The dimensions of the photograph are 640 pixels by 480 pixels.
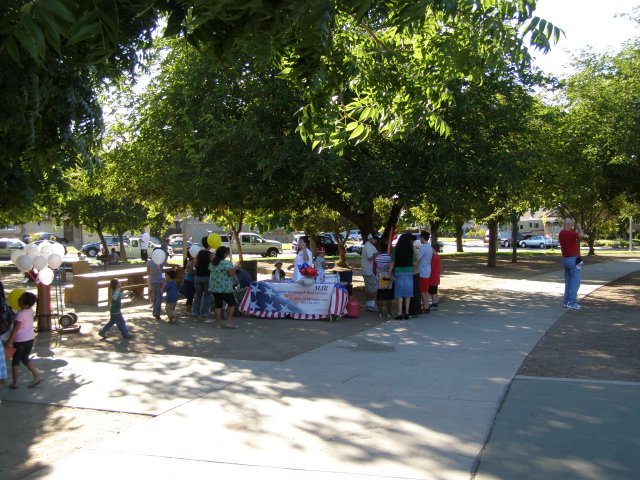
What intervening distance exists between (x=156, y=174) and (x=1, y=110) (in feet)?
29.9

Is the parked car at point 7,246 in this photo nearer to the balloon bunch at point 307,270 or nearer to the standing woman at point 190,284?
the standing woman at point 190,284

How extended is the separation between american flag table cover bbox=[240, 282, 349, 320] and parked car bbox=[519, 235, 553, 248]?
52176 millimetres

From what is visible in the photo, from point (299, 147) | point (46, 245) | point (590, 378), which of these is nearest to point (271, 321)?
point (299, 147)

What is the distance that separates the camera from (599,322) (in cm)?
1101

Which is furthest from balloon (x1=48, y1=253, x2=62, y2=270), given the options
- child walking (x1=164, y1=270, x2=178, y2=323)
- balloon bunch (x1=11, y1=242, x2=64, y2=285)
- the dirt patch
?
the dirt patch

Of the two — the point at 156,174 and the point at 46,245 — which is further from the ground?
the point at 156,174

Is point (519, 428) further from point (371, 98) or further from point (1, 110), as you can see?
point (1, 110)

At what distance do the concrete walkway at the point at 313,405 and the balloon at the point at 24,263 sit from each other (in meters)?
1.89

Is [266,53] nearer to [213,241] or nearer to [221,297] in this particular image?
[221,297]

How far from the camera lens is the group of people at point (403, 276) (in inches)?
472

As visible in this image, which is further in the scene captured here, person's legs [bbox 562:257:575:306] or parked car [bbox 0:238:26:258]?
parked car [bbox 0:238:26:258]

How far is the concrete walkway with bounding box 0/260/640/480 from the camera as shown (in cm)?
470

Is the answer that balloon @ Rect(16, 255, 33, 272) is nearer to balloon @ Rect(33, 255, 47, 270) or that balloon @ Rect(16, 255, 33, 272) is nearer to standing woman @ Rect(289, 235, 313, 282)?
balloon @ Rect(33, 255, 47, 270)

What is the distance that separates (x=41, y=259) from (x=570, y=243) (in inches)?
390
